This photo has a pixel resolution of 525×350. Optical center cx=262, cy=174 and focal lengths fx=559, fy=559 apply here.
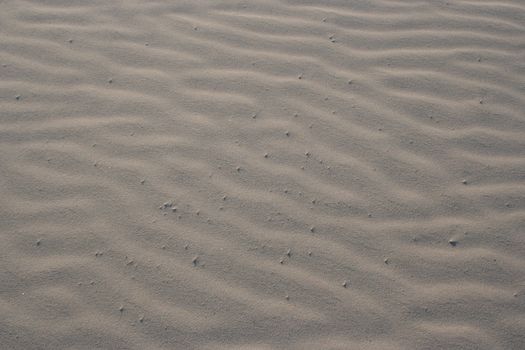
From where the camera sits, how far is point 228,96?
3.28 meters

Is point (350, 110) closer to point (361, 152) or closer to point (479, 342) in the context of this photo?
point (361, 152)

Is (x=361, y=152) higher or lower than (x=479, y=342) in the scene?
higher

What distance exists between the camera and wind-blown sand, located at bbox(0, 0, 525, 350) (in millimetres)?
2516

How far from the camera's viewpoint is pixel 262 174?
2955 millimetres

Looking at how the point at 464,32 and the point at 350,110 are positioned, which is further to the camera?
the point at 464,32

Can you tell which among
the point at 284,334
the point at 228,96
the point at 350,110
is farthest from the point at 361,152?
the point at 284,334

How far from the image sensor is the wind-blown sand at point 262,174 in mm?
2516

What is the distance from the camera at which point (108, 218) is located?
2793mm

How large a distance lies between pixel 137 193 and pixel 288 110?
0.98 metres

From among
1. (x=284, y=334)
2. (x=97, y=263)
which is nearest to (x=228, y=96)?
(x=97, y=263)

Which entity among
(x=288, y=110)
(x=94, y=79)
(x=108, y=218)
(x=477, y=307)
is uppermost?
(x=94, y=79)

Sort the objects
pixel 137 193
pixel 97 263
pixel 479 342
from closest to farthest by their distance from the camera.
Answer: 1. pixel 479 342
2. pixel 97 263
3. pixel 137 193

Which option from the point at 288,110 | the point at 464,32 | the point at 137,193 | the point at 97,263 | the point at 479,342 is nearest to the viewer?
the point at 479,342

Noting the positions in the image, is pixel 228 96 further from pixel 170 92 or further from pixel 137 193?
pixel 137 193
